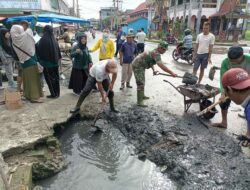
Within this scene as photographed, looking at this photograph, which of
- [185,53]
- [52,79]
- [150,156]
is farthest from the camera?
[185,53]

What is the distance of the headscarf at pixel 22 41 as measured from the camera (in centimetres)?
554

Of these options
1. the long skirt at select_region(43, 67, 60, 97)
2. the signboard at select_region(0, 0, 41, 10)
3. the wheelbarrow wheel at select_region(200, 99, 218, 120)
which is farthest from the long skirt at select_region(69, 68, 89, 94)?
the signboard at select_region(0, 0, 41, 10)

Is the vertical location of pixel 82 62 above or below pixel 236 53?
below

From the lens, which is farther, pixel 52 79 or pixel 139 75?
pixel 52 79

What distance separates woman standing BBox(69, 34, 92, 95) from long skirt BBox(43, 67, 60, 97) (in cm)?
55

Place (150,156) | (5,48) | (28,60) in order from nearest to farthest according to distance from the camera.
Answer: (150,156) < (28,60) < (5,48)

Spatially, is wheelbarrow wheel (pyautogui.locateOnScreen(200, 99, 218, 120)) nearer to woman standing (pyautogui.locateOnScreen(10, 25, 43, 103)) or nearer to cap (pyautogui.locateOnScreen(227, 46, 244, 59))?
cap (pyautogui.locateOnScreen(227, 46, 244, 59))

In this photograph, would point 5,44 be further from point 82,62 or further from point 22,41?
point 82,62

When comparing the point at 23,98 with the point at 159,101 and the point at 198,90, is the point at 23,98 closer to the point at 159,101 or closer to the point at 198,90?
the point at 159,101

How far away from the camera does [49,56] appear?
6.14 meters

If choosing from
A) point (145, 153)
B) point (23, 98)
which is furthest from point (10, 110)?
point (145, 153)

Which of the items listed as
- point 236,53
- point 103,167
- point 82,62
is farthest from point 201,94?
point 82,62

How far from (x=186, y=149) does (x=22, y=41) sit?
421 centimetres

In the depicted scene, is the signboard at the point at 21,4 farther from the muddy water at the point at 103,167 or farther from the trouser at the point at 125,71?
the muddy water at the point at 103,167
